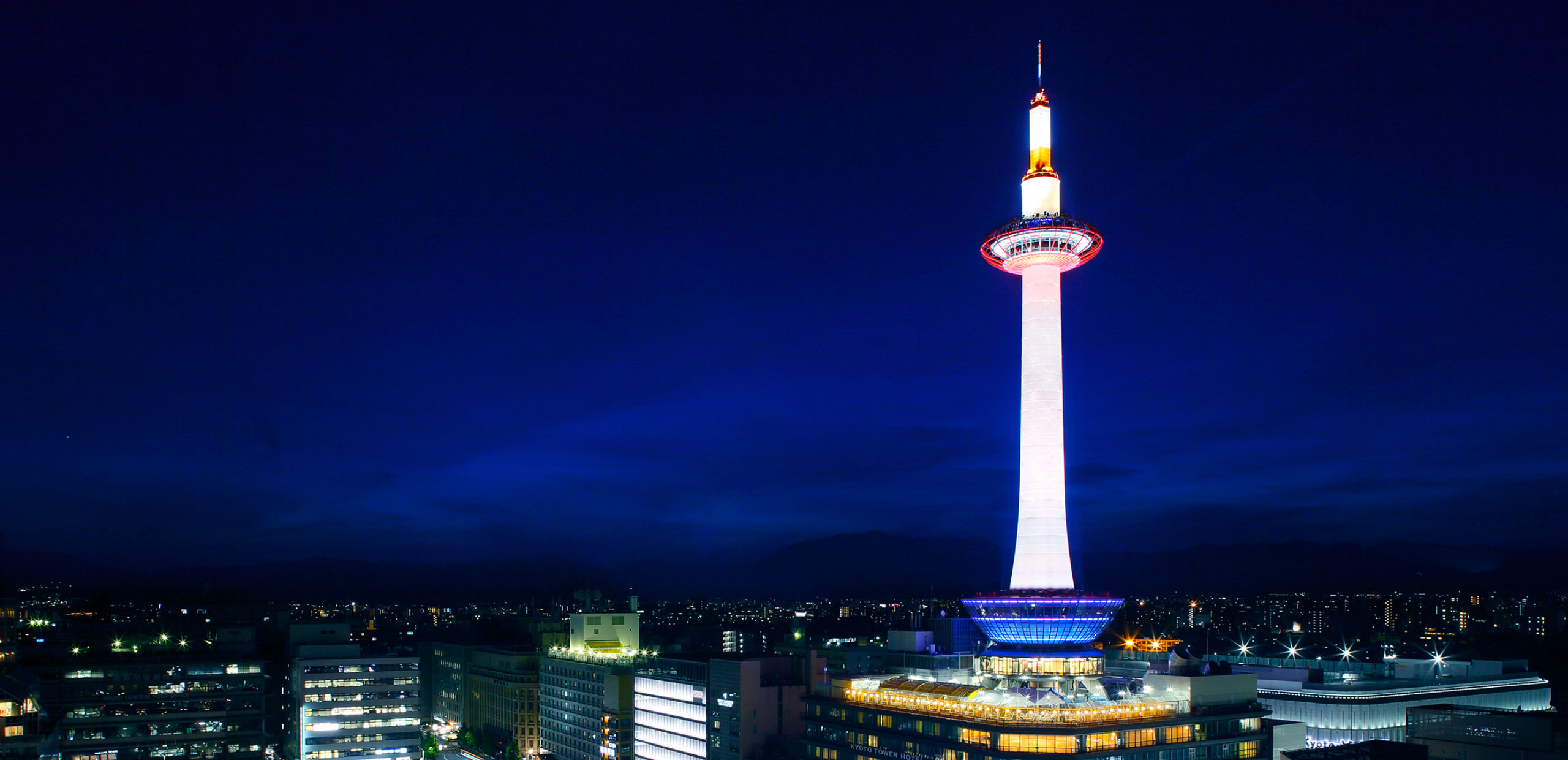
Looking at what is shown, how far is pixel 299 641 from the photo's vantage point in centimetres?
14688

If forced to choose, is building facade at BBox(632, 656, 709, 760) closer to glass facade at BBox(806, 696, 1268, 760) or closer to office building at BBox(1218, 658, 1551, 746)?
glass facade at BBox(806, 696, 1268, 760)

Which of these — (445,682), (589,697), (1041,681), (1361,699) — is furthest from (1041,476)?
(445,682)

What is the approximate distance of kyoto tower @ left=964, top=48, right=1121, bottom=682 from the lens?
10106 centimetres

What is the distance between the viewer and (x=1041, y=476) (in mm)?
110125

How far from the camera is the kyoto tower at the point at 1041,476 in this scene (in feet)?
332

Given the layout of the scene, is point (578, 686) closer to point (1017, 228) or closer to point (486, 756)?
point (486, 756)

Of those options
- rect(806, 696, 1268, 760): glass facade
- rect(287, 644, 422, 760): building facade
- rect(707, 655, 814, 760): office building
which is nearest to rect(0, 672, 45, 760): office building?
rect(287, 644, 422, 760): building facade

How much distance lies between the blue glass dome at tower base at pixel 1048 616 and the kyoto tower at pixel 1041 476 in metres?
0.08

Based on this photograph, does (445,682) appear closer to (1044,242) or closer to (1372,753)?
(1044,242)

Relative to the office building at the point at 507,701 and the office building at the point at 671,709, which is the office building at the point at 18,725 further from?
the office building at the point at 507,701

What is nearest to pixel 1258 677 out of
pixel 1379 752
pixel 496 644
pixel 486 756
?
pixel 1379 752

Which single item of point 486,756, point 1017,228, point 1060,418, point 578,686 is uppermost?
point 1017,228

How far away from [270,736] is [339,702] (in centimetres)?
1530

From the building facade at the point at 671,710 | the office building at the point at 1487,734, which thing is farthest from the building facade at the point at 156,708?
the office building at the point at 1487,734
